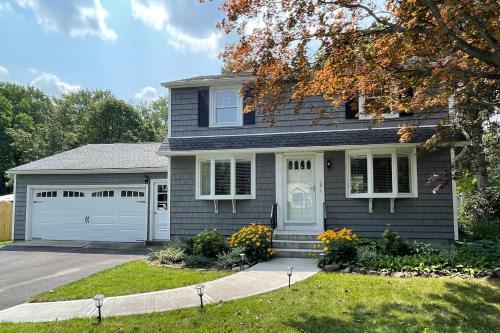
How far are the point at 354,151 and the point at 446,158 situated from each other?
235 cm

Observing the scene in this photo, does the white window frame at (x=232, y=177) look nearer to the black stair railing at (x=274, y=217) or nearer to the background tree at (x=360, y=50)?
the black stair railing at (x=274, y=217)

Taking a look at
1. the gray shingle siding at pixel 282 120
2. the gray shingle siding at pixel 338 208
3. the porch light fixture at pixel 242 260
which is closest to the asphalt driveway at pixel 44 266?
the gray shingle siding at pixel 338 208

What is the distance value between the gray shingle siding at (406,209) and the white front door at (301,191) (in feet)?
1.04

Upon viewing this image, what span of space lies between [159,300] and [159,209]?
25.4ft

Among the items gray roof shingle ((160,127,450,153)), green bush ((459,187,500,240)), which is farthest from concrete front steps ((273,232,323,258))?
green bush ((459,187,500,240))

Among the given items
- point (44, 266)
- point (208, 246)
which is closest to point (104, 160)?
point (44, 266)

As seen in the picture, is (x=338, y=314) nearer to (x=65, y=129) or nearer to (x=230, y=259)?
(x=230, y=259)

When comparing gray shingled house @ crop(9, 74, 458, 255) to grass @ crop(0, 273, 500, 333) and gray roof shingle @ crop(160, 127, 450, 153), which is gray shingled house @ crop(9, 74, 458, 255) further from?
grass @ crop(0, 273, 500, 333)

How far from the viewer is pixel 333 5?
20.2 ft

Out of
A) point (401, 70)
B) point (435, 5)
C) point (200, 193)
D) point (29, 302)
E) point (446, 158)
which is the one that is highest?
point (435, 5)

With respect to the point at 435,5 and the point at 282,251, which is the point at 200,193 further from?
the point at 435,5

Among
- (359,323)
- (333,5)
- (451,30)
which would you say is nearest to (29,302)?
(359,323)

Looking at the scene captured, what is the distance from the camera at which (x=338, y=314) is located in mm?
5141

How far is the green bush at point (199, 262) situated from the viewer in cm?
868
